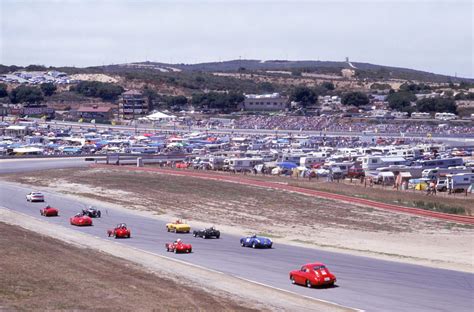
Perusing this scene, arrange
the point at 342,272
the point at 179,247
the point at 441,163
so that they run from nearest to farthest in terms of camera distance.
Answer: the point at 342,272
the point at 179,247
the point at 441,163

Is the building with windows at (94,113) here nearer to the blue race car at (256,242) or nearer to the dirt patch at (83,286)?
the blue race car at (256,242)

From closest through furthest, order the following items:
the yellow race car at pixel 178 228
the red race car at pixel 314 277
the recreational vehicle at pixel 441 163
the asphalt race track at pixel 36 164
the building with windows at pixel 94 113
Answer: the red race car at pixel 314 277
the yellow race car at pixel 178 228
the recreational vehicle at pixel 441 163
the asphalt race track at pixel 36 164
the building with windows at pixel 94 113

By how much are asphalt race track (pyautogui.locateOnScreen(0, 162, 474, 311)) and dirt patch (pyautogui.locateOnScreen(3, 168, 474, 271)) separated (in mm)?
2915

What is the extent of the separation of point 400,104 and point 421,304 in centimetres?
16550

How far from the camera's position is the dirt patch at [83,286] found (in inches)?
914

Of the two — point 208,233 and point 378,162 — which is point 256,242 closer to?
point 208,233

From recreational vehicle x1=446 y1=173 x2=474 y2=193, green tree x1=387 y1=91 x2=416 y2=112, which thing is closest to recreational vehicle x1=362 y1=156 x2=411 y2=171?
recreational vehicle x1=446 y1=173 x2=474 y2=193

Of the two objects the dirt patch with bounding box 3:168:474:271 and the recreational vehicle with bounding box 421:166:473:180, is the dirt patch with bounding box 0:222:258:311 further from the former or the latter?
the recreational vehicle with bounding box 421:166:473:180

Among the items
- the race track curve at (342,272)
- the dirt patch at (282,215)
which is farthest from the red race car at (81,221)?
the dirt patch at (282,215)

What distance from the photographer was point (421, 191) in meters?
73.1

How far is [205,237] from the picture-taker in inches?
1812

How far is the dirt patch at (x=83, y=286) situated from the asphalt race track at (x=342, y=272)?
4.78 m

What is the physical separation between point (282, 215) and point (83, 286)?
33745mm

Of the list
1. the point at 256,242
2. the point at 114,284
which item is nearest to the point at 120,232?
the point at 256,242
